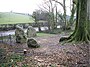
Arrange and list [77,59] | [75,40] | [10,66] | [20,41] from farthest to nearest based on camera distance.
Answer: [20,41] < [75,40] < [77,59] < [10,66]

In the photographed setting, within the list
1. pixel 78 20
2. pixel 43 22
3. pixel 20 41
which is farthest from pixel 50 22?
pixel 78 20

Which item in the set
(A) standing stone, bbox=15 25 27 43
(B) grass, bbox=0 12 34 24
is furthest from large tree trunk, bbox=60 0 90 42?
(B) grass, bbox=0 12 34 24

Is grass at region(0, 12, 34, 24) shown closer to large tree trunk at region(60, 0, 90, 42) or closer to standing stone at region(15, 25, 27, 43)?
standing stone at region(15, 25, 27, 43)

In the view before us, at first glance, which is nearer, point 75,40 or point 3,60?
point 3,60

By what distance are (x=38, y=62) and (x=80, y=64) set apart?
1.51 m

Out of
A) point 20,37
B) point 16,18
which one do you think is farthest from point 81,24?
point 16,18

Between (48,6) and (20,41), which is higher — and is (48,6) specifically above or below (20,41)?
above

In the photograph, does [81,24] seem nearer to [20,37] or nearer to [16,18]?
[20,37]

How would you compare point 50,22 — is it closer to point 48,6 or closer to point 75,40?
point 48,6

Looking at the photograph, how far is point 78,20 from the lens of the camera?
37.3ft

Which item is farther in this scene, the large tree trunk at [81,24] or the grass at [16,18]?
the grass at [16,18]

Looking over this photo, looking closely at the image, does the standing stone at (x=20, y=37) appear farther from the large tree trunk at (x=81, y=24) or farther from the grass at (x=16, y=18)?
the grass at (x=16, y=18)

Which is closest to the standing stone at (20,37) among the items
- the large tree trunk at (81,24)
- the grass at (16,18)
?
the large tree trunk at (81,24)

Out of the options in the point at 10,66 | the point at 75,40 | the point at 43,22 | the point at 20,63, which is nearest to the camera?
the point at 10,66
